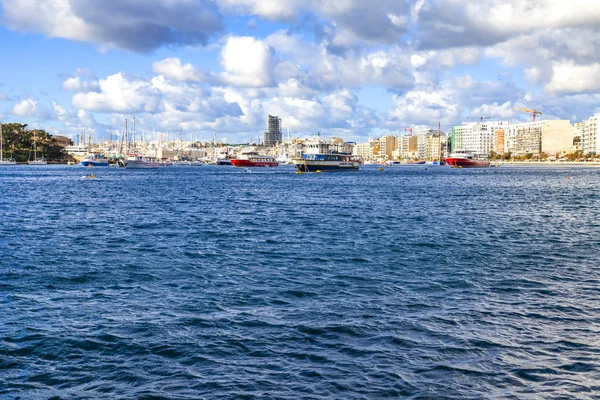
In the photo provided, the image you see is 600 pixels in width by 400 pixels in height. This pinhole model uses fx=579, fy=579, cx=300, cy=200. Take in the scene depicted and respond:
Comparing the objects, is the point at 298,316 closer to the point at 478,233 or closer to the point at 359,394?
the point at 359,394

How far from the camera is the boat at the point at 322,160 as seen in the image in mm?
176375

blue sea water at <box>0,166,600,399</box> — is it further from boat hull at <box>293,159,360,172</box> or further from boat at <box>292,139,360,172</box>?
boat at <box>292,139,360,172</box>

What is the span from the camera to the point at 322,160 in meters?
179

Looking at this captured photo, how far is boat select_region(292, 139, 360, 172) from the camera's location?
176 m

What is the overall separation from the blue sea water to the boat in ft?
451

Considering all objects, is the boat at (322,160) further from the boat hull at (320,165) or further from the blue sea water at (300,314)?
the blue sea water at (300,314)

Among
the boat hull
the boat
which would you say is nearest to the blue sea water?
the boat hull

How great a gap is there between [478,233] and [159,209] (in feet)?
106

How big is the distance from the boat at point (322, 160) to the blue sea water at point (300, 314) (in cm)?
13751

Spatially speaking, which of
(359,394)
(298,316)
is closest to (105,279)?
(298,316)

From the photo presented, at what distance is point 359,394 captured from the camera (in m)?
12.3

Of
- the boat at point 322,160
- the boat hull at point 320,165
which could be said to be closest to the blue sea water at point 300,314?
the boat hull at point 320,165

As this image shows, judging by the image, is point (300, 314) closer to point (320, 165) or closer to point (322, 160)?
point (320, 165)

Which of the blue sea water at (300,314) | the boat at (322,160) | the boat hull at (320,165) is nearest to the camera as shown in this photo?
the blue sea water at (300,314)
